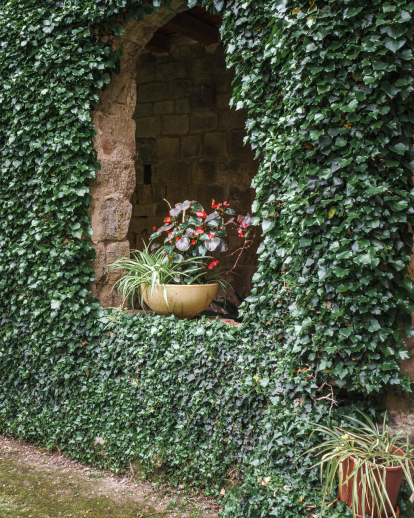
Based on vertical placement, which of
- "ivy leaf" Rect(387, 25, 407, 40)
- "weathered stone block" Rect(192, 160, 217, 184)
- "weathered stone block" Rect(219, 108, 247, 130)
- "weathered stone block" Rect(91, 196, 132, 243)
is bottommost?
"weathered stone block" Rect(91, 196, 132, 243)

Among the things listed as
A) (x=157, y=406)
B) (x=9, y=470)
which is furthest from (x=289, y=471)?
(x=9, y=470)

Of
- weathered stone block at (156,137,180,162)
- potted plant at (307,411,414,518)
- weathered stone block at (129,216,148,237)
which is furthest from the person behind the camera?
weathered stone block at (129,216,148,237)

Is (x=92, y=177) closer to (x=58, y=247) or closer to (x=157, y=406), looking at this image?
(x=58, y=247)

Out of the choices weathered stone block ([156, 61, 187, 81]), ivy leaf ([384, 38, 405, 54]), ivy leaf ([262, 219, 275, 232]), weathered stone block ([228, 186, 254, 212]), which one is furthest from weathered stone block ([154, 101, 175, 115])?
ivy leaf ([384, 38, 405, 54])

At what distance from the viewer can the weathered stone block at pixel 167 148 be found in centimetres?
587

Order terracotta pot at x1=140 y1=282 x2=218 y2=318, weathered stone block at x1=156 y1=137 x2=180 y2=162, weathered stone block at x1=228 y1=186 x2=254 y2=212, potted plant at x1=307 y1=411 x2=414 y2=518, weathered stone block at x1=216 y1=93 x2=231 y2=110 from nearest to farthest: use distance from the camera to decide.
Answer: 1. potted plant at x1=307 y1=411 x2=414 y2=518
2. terracotta pot at x1=140 y1=282 x2=218 y2=318
3. weathered stone block at x1=228 y1=186 x2=254 y2=212
4. weathered stone block at x1=216 y1=93 x2=231 y2=110
5. weathered stone block at x1=156 y1=137 x2=180 y2=162

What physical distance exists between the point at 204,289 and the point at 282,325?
2.39ft

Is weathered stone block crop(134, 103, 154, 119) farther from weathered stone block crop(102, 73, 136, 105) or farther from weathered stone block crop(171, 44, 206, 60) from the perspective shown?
weathered stone block crop(102, 73, 136, 105)

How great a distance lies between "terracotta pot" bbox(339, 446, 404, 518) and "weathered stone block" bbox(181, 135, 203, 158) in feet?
13.9

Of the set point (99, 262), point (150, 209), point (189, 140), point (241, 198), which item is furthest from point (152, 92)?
point (99, 262)

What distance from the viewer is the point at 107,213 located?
350 centimetres

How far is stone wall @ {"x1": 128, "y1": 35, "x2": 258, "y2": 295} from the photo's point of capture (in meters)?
5.41

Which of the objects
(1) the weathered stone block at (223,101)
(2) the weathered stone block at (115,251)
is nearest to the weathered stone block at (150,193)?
(1) the weathered stone block at (223,101)

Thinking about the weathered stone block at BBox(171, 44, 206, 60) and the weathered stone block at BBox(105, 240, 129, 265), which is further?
the weathered stone block at BBox(171, 44, 206, 60)
